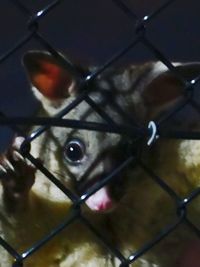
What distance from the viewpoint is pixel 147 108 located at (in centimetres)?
224

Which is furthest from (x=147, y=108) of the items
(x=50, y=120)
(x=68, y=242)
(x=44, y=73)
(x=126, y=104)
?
(x=50, y=120)

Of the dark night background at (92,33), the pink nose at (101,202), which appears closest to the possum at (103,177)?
the pink nose at (101,202)

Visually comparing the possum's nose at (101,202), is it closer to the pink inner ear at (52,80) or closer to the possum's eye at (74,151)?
the possum's eye at (74,151)

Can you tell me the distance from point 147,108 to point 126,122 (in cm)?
15

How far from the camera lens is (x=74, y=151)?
2131mm

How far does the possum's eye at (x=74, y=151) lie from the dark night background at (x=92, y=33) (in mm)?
376

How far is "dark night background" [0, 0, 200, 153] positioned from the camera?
8.32ft

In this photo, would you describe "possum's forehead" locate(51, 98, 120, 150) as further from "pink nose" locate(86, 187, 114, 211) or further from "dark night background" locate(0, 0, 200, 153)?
"dark night background" locate(0, 0, 200, 153)

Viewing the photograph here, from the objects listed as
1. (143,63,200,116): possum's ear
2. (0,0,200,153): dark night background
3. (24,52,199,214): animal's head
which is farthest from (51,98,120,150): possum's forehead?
(0,0,200,153): dark night background

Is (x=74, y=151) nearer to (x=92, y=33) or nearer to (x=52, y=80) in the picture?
(x=52, y=80)

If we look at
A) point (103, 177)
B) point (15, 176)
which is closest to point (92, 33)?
point (103, 177)

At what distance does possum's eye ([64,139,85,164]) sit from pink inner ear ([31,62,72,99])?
0.11m

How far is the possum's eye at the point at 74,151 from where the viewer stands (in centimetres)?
211

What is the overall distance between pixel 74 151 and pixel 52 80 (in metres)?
0.17
